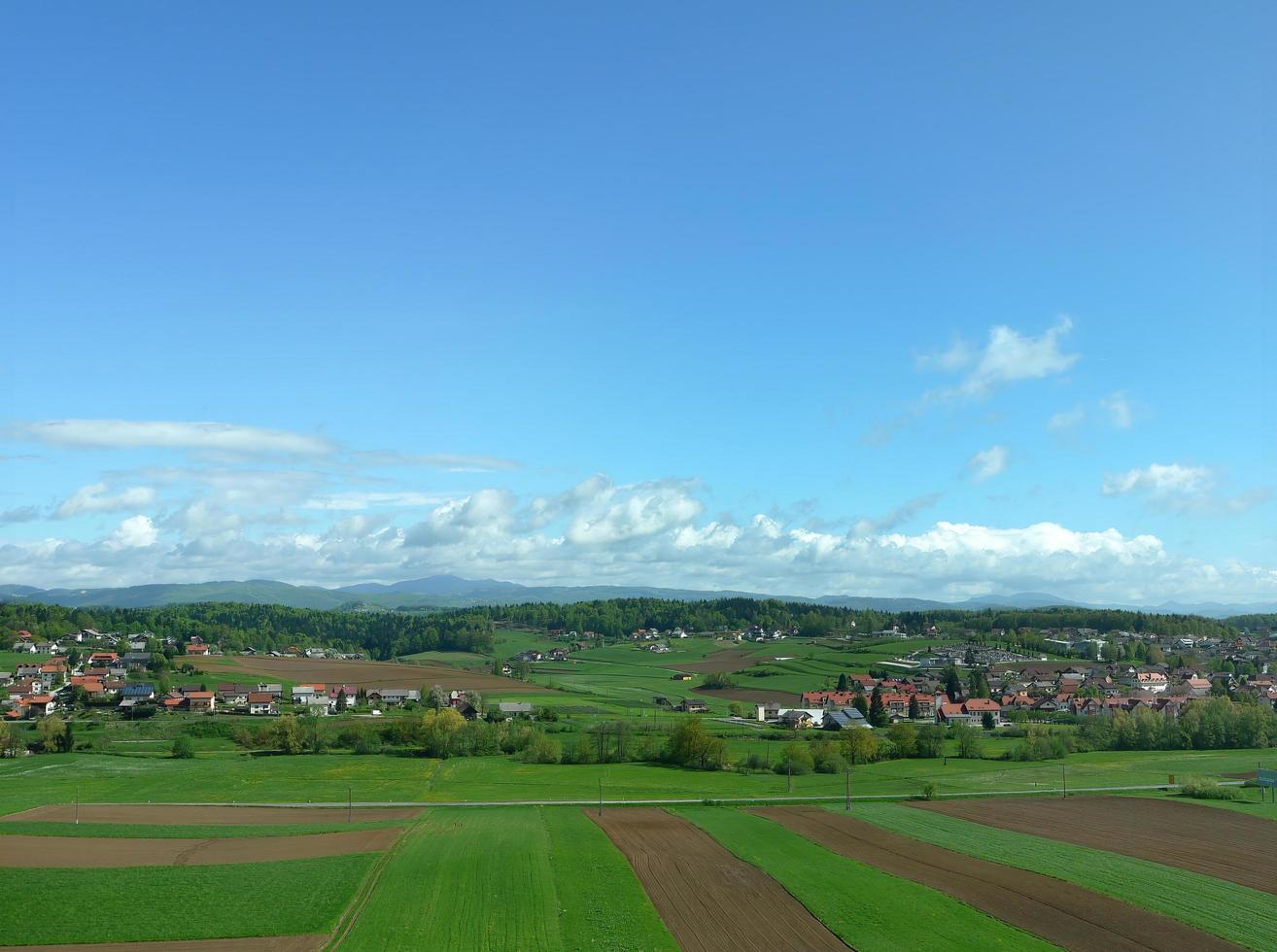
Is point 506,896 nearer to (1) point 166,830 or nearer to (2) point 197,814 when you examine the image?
(1) point 166,830

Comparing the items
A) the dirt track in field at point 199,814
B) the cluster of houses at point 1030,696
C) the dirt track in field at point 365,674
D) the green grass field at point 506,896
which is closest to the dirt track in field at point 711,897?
the green grass field at point 506,896

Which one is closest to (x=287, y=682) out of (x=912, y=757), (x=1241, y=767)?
(x=912, y=757)

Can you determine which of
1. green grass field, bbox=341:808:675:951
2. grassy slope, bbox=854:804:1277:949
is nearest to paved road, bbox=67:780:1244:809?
green grass field, bbox=341:808:675:951

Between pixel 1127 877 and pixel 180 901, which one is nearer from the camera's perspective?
pixel 180 901

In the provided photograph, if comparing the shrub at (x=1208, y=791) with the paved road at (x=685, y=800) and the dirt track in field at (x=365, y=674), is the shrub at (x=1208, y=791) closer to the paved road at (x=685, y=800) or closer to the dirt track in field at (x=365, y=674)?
the paved road at (x=685, y=800)

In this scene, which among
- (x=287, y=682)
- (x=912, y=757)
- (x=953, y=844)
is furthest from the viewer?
(x=287, y=682)

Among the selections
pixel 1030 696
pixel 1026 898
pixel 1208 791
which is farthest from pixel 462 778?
pixel 1030 696

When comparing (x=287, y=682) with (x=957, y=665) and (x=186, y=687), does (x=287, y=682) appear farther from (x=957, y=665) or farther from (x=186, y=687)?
(x=957, y=665)

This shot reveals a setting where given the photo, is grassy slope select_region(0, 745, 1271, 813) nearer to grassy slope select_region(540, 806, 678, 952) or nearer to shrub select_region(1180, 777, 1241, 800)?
shrub select_region(1180, 777, 1241, 800)

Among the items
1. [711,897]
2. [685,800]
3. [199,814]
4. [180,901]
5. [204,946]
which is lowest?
[685,800]
